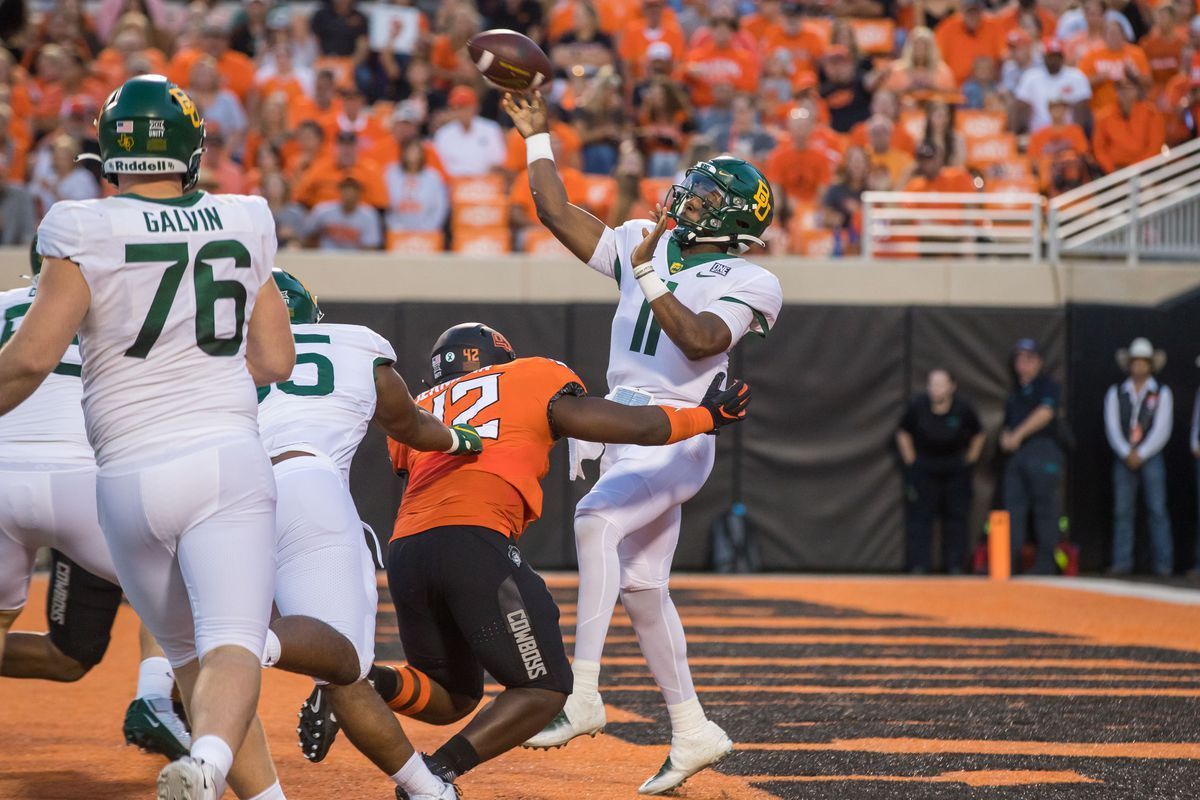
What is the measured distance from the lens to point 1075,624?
9.88 m

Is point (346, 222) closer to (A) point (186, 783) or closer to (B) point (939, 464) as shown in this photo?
(B) point (939, 464)

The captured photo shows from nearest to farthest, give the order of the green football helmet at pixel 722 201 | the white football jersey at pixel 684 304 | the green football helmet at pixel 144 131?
1. the green football helmet at pixel 144 131
2. the white football jersey at pixel 684 304
3. the green football helmet at pixel 722 201

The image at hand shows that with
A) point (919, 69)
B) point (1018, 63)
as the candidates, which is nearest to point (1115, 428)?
point (919, 69)

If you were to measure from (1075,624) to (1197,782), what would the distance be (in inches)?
195

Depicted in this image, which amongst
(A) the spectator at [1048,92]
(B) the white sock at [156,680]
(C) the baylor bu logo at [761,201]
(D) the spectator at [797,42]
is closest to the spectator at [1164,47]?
(A) the spectator at [1048,92]

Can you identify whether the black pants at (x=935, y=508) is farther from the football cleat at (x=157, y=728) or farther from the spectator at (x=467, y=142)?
the football cleat at (x=157, y=728)

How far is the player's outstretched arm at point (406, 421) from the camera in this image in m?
4.27

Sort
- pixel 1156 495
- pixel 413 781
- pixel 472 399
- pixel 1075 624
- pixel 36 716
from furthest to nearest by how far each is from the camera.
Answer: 1. pixel 1156 495
2. pixel 1075 624
3. pixel 36 716
4. pixel 472 399
5. pixel 413 781

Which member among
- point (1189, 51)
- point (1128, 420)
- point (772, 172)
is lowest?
point (1128, 420)

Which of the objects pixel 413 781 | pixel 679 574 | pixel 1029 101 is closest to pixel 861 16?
pixel 1029 101

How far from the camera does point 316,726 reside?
4.14m

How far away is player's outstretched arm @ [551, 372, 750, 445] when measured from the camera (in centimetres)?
460

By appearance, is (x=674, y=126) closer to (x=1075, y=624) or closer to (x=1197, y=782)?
(x=1075, y=624)

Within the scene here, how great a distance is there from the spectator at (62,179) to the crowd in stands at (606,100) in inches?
0.8
